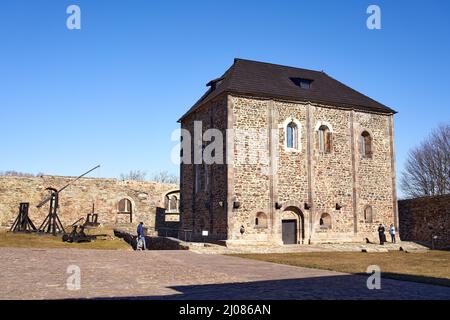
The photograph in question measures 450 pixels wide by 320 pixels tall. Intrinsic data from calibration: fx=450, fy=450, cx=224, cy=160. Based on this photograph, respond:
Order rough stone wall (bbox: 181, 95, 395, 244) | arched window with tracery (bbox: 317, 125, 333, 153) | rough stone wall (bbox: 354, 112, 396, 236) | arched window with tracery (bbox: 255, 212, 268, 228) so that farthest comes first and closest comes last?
rough stone wall (bbox: 354, 112, 396, 236) < arched window with tracery (bbox: 317, 125, 333, 153) < arched window with tracery (bbox: 255, 212, 268, 228) < rough stone wall (bbox: 181, 95, 395, 244)

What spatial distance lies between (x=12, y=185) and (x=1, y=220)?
2.63m

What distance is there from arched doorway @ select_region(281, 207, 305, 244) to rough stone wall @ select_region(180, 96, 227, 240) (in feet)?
11.8

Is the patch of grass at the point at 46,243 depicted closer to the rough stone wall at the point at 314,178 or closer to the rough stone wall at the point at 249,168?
the rough stone wall at the point at 249,168

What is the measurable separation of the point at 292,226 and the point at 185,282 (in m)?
15.8

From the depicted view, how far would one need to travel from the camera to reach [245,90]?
80.2 ft

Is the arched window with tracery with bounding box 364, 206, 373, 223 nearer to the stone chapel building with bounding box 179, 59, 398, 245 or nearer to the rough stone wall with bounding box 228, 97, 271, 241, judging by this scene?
the stone chapel building with bounding box 179, 59, 398, 245

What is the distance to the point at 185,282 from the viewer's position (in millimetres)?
9992

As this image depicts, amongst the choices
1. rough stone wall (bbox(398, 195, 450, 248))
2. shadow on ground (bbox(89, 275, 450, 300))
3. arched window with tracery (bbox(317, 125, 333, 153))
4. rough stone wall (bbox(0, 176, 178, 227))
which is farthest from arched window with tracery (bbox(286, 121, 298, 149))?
rough stone wall (bbox(0, 176, 178, 227))

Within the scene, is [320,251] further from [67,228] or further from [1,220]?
[1,220]

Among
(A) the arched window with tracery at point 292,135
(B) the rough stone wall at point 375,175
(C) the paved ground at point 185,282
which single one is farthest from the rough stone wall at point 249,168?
(C) the paved ground at point 185,282

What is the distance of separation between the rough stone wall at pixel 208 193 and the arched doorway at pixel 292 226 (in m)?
3.60

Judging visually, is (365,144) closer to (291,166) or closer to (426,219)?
(426,219)

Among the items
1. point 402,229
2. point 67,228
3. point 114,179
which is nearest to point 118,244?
point 67,228

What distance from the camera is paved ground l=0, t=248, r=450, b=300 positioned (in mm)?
8191
